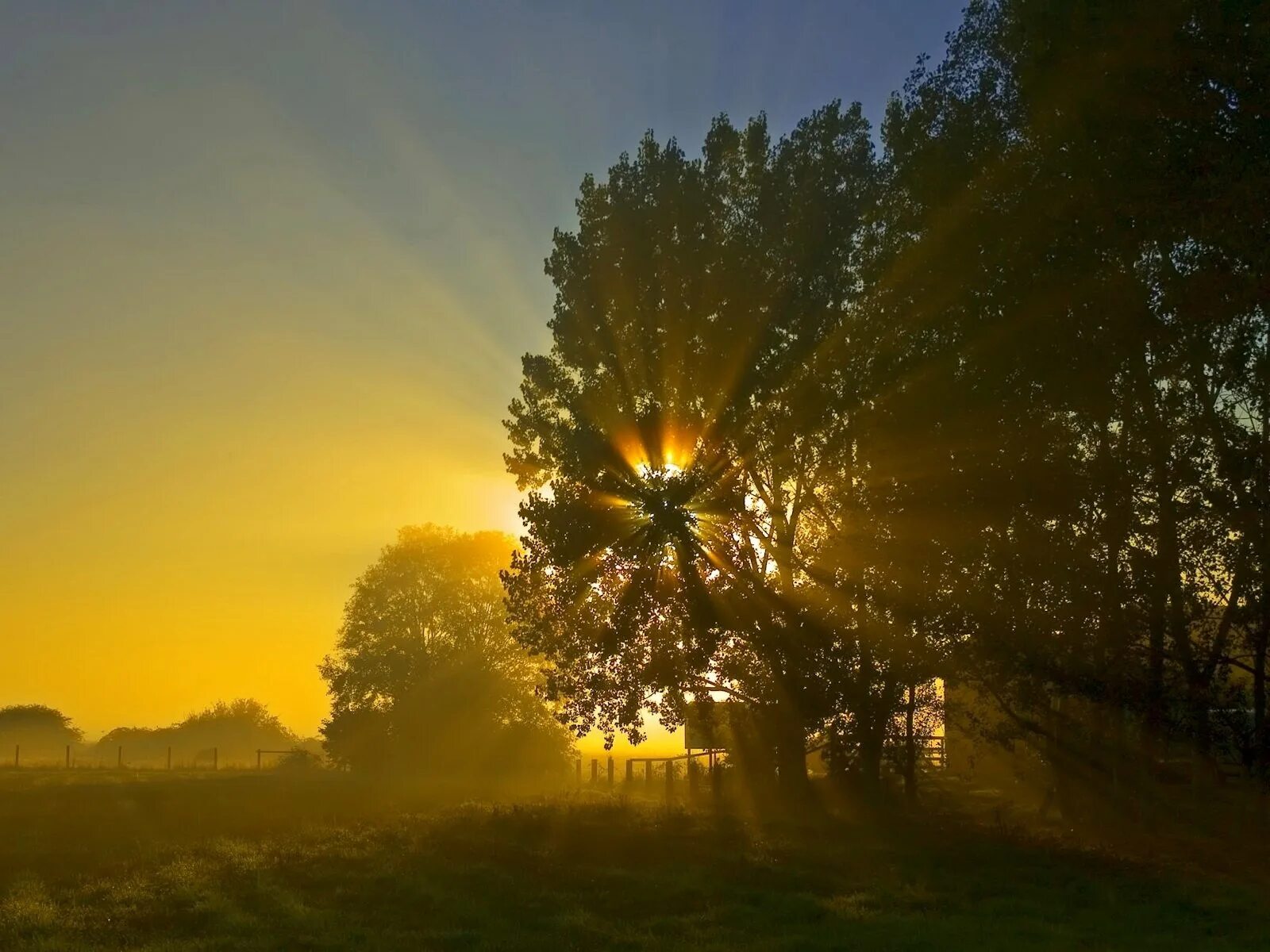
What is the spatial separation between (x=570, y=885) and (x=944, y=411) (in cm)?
1441

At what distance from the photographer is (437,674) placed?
234ft

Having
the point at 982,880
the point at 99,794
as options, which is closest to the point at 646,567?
the point at 982,880

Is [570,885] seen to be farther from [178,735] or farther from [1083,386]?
[178,735]

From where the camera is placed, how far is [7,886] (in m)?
→ 19.5

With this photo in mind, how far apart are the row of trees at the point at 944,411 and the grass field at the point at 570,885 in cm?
460

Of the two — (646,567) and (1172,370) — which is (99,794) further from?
(1172,370)

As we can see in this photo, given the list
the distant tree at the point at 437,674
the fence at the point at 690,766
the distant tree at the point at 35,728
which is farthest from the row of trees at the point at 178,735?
the fence at the point at 690,766

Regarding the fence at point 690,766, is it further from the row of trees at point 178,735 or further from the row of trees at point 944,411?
the row of trees at point 178,735

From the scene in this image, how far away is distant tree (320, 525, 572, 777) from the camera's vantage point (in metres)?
68.9

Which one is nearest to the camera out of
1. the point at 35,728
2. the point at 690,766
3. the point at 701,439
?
the point at 701,439

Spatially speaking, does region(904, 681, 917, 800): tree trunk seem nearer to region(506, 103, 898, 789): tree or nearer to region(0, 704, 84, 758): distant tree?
region(506, 103, 898, 789): tree

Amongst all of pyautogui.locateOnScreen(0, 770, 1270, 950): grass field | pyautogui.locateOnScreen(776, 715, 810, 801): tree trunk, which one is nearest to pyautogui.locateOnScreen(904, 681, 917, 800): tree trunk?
pyautogui.locateOnScreen(0, 770, 1270, 950): grass field

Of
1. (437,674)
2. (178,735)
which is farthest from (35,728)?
(437,674)

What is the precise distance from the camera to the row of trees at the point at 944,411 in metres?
22.9
